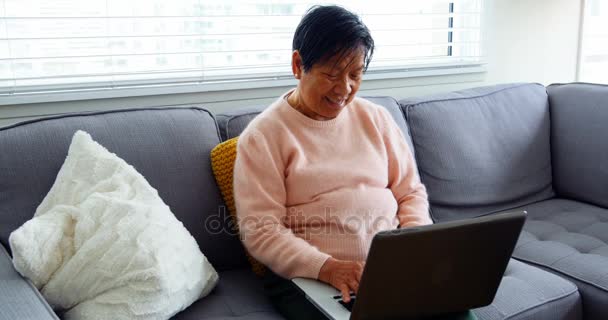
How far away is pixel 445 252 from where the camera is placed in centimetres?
114

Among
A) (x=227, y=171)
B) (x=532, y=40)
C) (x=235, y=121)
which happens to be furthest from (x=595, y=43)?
(x=227, y=171)

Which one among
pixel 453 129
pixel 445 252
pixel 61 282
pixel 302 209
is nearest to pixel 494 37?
pixel 453 129

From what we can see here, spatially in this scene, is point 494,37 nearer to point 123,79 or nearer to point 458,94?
point 458,94

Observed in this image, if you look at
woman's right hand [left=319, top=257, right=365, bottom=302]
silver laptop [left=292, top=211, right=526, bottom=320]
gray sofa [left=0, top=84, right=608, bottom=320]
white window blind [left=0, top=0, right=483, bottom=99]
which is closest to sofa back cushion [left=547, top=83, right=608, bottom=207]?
gray sofa [left=0, top=84, right=608, bottom=320]

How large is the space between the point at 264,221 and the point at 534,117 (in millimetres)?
1323

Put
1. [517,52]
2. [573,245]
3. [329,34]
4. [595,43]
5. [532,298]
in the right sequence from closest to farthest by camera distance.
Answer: [329,34] → [532,298] → [573,245] → [517,52] → [595,43]

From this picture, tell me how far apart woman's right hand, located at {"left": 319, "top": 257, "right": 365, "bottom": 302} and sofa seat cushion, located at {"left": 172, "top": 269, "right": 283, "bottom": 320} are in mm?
166

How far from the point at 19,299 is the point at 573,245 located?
1.51 m

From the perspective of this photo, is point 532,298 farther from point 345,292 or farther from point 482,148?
point 482,148

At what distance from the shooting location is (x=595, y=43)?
297 cm

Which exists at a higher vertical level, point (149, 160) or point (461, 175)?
point (149, 160)

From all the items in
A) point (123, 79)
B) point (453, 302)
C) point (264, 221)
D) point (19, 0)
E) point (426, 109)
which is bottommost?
point (453, 302)

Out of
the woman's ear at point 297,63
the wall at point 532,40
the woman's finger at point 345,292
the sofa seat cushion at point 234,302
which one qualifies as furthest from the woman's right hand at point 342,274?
the wall at point 532,40

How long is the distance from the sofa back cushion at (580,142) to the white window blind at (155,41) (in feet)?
2.04
